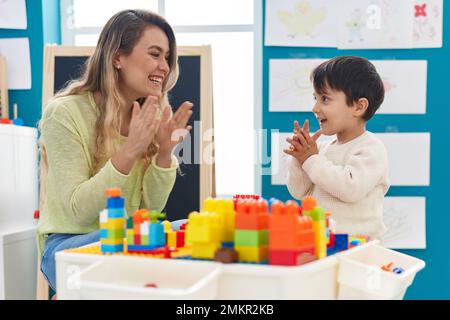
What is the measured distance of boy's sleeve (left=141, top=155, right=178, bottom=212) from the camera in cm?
129

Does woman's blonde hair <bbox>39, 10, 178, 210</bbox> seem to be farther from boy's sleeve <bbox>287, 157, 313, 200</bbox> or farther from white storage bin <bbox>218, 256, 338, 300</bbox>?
white storage bin <bbox>218, 256, 338, 300</bbox>

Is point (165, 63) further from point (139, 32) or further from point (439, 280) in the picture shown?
point (439, 280)

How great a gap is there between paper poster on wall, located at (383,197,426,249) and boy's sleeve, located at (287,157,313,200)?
1.93ft

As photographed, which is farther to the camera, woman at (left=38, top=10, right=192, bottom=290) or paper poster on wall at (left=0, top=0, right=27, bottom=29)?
paper poster on wall at (left=0, top=0, right=27, bottom=29)

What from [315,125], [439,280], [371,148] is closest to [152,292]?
[371,148]

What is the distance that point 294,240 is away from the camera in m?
0.71

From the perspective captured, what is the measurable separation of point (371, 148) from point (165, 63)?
0.56 m

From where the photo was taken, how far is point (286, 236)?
0.71 m

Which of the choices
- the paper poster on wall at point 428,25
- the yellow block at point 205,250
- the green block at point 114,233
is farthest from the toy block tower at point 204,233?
the paper poster on wall at point 428,25

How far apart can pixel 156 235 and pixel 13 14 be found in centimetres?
144

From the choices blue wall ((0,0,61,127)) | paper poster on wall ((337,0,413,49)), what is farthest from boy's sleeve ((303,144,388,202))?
blue wall ((0,0,61,127))

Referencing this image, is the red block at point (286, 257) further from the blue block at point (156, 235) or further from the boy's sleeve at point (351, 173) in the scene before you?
the boy's sleeve at point (351, 173)

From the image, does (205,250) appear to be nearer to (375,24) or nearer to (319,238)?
(319,238)

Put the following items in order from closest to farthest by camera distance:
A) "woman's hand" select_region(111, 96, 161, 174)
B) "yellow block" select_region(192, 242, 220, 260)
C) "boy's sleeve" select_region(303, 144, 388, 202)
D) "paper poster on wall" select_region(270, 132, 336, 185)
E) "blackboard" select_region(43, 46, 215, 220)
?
"yellow block" select_region(192, 242, 220, 260) → "woman's hand" select_region(111, 96, 161, 174) → "boy's sleeve" select_region(303, 144, 388, 202) → "blackboard" select_region(43, 46, 215, 220) → "paper poster on wall" select_region(270, 132, 336, 185)
